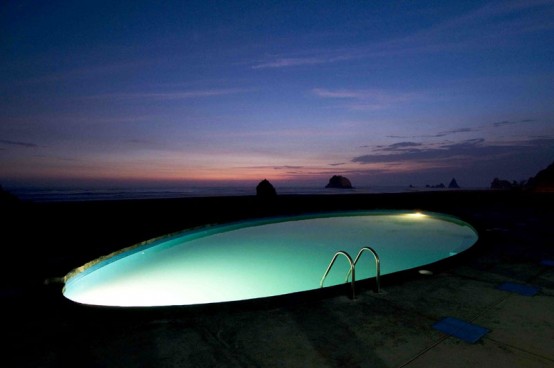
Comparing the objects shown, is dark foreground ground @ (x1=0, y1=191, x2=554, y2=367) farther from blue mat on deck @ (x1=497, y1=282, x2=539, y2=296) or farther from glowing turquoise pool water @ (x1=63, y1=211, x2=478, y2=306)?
glowing turquoise pool water @ (x1=63, y1=211, x2=478, y2=306)

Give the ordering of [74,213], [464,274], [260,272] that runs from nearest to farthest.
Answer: [464,274]
[260,272]
[74,213]

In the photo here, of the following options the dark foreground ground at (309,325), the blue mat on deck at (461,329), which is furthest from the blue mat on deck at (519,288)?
the blue mat on deck at (461,329)

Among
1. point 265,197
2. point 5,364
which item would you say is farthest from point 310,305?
point 265,197

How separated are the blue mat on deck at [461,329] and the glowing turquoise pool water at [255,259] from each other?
12.7 ft

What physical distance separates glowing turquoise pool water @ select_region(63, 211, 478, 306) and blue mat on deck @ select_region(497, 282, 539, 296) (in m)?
3.51

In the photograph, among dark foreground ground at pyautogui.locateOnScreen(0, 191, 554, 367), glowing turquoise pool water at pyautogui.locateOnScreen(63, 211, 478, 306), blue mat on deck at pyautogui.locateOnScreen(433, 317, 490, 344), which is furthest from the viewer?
glowing turquoise pool water at pyautogui.locateOnScreen(63, 211, 478, 306)

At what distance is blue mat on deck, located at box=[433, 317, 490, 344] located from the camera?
2395mm

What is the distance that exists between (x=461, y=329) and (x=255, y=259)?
653cm

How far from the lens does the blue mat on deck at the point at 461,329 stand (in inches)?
94.3

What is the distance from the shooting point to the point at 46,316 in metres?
2.86

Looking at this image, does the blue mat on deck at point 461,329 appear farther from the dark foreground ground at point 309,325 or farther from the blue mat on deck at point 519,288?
the blue mat on deck at point 519,288

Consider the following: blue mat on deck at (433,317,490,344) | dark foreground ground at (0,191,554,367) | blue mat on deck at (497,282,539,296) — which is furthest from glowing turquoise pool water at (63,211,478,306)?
blue mat on deck at (433,317,490,344)

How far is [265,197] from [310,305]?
14.5 metres

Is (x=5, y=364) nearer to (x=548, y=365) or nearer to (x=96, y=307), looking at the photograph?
(x=96, y=307)
